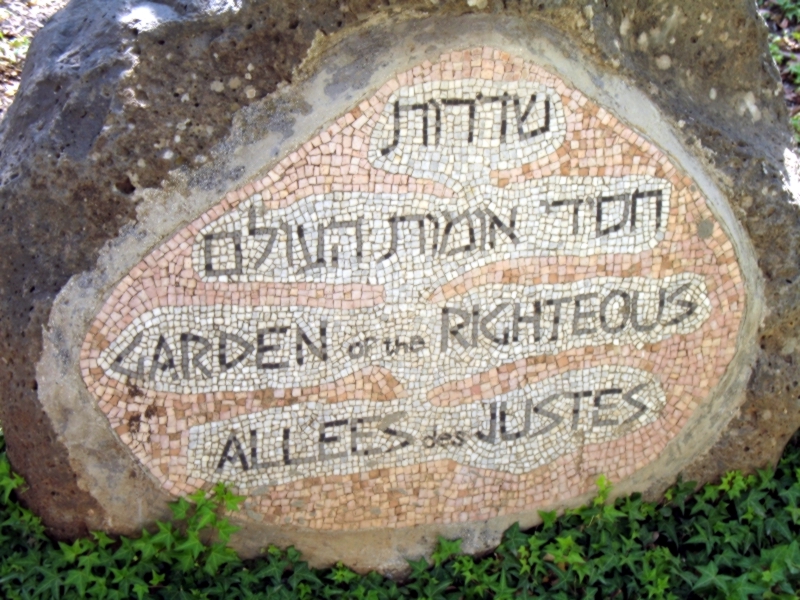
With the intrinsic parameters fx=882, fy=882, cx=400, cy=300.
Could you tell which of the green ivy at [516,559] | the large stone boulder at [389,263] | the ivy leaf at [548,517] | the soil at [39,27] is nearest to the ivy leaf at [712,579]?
the green ivy at [516,559]

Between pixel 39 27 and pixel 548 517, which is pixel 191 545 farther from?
pixel 39 27

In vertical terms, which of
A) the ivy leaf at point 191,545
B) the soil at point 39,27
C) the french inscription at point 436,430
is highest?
the soil at point 39,27

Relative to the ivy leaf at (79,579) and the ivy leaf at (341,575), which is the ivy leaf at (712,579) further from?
the ivy leaf at (79,579)

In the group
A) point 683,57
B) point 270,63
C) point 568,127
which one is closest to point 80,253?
point 270,63

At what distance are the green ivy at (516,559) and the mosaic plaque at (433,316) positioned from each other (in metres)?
0.17

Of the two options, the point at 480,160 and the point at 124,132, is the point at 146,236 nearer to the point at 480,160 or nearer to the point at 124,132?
the point at 124,132

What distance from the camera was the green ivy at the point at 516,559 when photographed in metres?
3.66

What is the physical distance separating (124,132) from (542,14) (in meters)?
1.70

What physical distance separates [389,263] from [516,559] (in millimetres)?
1469

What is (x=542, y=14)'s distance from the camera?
3521 mm

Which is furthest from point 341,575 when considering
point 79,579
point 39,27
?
point 39,27

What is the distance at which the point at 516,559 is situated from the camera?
396cm

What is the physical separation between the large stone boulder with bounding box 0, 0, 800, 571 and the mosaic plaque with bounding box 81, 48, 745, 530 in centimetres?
1

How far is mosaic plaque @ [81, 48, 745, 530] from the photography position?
3.51 m
